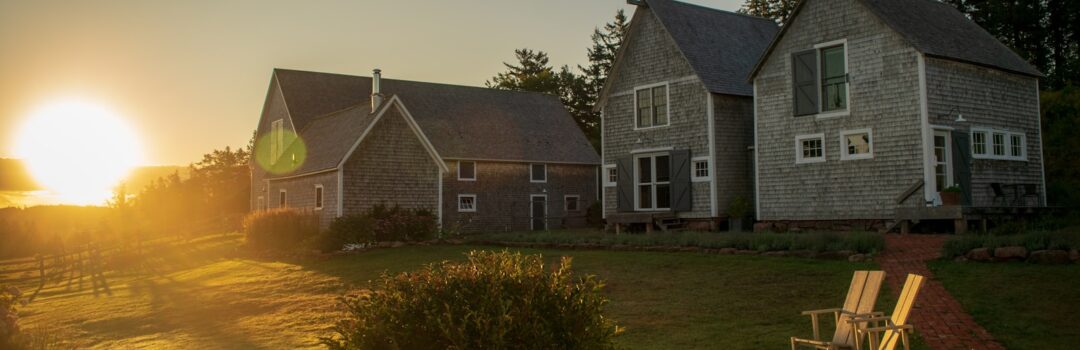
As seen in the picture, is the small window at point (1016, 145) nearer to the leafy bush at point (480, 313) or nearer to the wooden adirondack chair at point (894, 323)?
the wooden adirondack chair at point (894, 323)

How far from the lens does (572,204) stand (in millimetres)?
42750

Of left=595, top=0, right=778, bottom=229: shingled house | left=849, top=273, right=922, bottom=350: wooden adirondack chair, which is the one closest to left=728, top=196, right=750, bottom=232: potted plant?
left=595, top=0, right=778, bottom=229: shingled house

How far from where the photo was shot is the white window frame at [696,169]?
27.3m

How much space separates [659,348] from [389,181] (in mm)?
23001

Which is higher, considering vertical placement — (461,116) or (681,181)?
(461,116)

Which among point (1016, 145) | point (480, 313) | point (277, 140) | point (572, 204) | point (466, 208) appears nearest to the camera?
point (480, 313)

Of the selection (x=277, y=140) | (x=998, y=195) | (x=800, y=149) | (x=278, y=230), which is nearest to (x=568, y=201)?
(x=277, y=140)

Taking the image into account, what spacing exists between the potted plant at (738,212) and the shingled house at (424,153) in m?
12.1

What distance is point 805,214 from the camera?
81.8 ft

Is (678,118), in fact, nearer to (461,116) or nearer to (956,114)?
(956,114)

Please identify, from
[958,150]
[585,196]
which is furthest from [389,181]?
[958,150]

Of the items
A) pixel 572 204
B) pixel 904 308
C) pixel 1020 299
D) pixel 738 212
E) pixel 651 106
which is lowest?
pixel 1020 299

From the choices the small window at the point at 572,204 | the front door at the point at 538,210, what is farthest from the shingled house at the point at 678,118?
the small window at the point at 572,204

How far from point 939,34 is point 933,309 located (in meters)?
14.2
